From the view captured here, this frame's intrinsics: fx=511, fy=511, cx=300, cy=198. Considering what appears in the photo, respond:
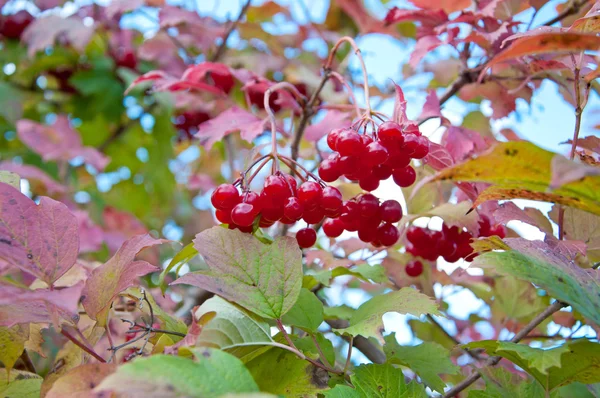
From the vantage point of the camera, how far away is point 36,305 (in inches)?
24.7

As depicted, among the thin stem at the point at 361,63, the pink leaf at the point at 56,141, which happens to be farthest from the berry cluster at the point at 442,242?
the pink leaf at the point at 56,141

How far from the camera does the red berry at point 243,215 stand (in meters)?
0.72

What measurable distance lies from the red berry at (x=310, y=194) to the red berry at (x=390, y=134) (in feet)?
0.40

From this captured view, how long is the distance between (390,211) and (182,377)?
53cm

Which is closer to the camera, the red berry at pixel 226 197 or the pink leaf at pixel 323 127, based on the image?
the red berry at pixel 226 197

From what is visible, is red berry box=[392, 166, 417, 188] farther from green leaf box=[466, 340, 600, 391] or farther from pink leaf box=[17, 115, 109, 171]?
pink leaf box=[17, 115, 109, 171]

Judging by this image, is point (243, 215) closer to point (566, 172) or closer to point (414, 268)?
point (566, 172)

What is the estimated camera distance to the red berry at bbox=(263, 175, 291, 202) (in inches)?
29.6

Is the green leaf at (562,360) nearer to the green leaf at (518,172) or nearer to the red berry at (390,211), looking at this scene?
the green leaf at (518,172)

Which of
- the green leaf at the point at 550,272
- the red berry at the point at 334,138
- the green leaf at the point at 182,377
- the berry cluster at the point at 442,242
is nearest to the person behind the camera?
the green leaf at the point at 182,377

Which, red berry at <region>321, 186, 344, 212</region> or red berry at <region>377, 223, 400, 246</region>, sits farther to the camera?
red berry at <region>377, 223, 400, 246</region>

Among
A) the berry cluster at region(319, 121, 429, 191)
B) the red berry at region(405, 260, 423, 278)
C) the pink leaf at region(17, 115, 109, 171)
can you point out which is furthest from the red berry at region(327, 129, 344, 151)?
the pink leaf at region(17, 115, 109, 171)

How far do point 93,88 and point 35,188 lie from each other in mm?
479

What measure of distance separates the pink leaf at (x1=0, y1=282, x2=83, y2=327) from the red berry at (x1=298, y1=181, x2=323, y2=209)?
0.33m
